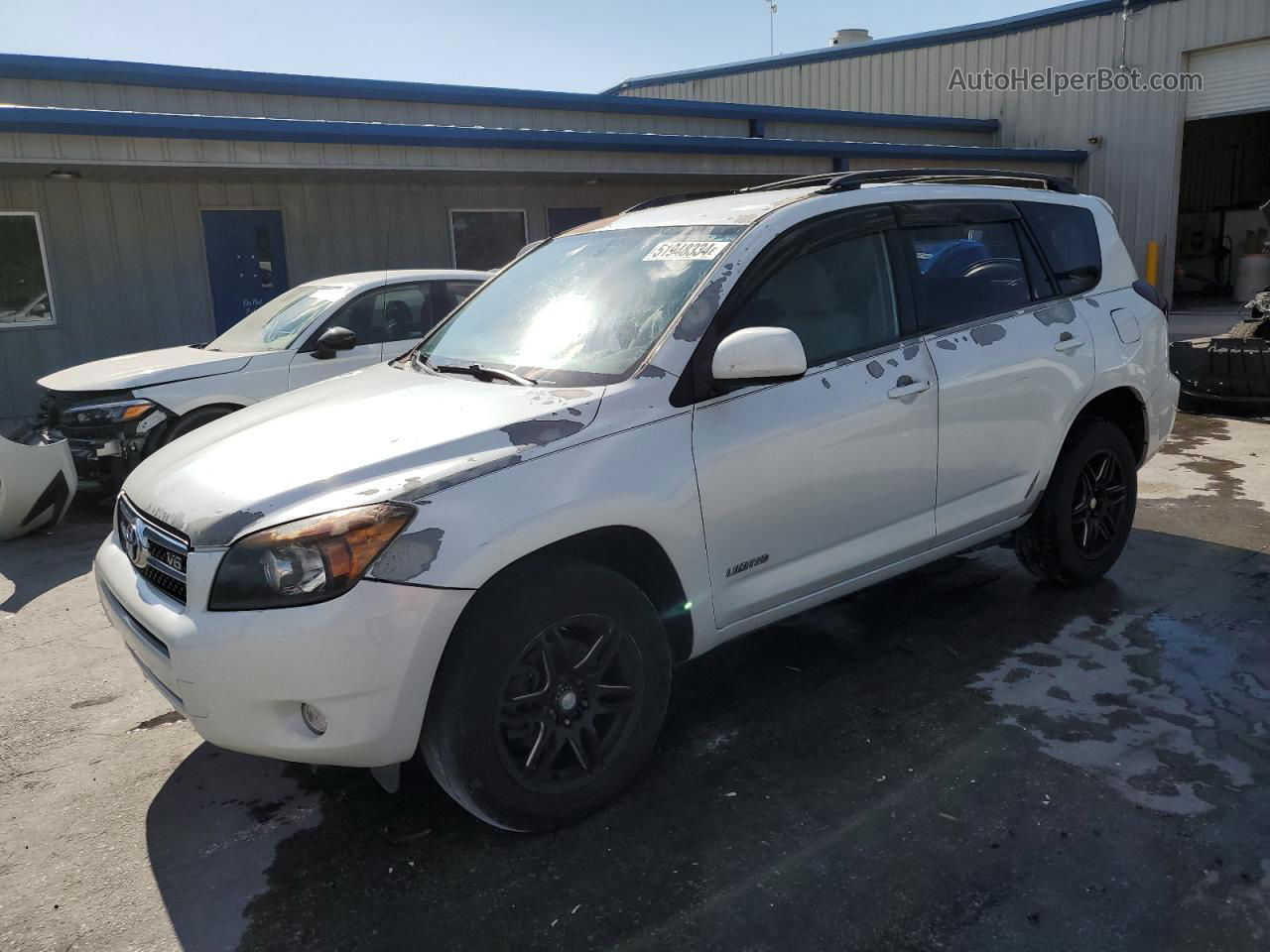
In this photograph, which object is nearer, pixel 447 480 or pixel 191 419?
pixel 447 480

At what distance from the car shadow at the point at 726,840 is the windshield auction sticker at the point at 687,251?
1.67 metres

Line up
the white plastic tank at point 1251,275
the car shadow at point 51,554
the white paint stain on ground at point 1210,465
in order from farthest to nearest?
the white plastic tank at point 1251,275
the white paint stain on ground at point 1210,465
the car shadow at point 51,554

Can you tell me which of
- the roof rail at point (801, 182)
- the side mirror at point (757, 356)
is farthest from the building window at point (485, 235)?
the side mirror at point (757, 356)

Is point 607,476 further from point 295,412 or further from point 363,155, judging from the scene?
point 363,155

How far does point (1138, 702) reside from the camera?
11.8 ft

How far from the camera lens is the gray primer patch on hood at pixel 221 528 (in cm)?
265

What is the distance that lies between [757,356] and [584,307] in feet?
2.67

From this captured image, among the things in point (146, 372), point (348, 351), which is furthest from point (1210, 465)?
point (146, 372)

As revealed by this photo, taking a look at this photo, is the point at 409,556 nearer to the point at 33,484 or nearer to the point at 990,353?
the point at 990,353

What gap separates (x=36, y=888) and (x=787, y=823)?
7.14ft

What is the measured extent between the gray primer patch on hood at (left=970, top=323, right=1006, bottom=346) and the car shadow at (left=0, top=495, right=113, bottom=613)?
16.4 feet

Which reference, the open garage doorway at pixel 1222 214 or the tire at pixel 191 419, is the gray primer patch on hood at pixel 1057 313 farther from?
the open garage doorway at pixel 1222 214

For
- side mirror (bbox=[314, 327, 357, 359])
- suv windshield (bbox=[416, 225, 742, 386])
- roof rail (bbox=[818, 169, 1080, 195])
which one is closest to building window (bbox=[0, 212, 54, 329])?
side mirror (bbox=[314, 327, 357, 359])

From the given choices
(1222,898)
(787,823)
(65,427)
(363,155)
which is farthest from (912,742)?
(363,155)
